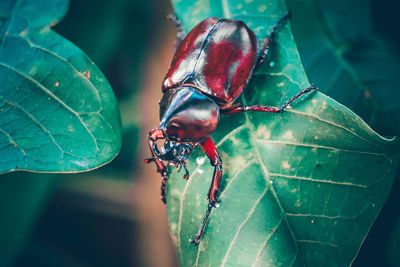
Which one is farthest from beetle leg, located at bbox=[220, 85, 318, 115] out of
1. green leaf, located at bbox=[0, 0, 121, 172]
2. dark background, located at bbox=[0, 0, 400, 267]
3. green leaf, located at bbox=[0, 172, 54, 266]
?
green leaf, located at bbox=[0, 172, 54, 266]

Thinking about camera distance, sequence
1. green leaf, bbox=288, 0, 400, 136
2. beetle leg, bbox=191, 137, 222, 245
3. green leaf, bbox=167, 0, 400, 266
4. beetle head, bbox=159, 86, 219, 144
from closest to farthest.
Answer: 1. green leaf, bbox=167, 0, 400, 266
2. beetle leg, bbox=191, 137, 222, 245
3. beetle head, bbox=159, 86, 219, 144
4. green leaf, bbox=288, 0, 400, 136

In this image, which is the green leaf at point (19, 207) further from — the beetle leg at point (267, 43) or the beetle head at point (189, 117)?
the beetle leg at point (267, 43)

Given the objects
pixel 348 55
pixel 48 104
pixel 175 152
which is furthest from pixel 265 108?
pixel 48 104

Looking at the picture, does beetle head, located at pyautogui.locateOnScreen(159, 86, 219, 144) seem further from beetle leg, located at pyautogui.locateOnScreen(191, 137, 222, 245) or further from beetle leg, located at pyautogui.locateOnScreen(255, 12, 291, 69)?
beetle leg, located at pyautogui.locateOnScreen(255, 12, 291, 69)

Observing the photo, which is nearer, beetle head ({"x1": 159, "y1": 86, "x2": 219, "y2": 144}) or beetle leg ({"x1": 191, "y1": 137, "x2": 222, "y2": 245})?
beetle leg ({"x1": 191, "y1": 137, "x2": 222, "y2": 245})

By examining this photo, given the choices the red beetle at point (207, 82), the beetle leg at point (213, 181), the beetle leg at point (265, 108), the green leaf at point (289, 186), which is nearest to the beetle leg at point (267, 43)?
the red beetle at point (207, 82)

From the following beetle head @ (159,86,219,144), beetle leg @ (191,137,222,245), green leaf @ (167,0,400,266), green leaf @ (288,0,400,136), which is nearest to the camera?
green leaf @ (167,0,400,266)

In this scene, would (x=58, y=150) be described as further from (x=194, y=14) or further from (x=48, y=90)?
(x=194, y=14)

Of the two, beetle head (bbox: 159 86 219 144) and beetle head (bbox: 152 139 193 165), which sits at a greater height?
beetle head (bbox: 159 86 219 144)
